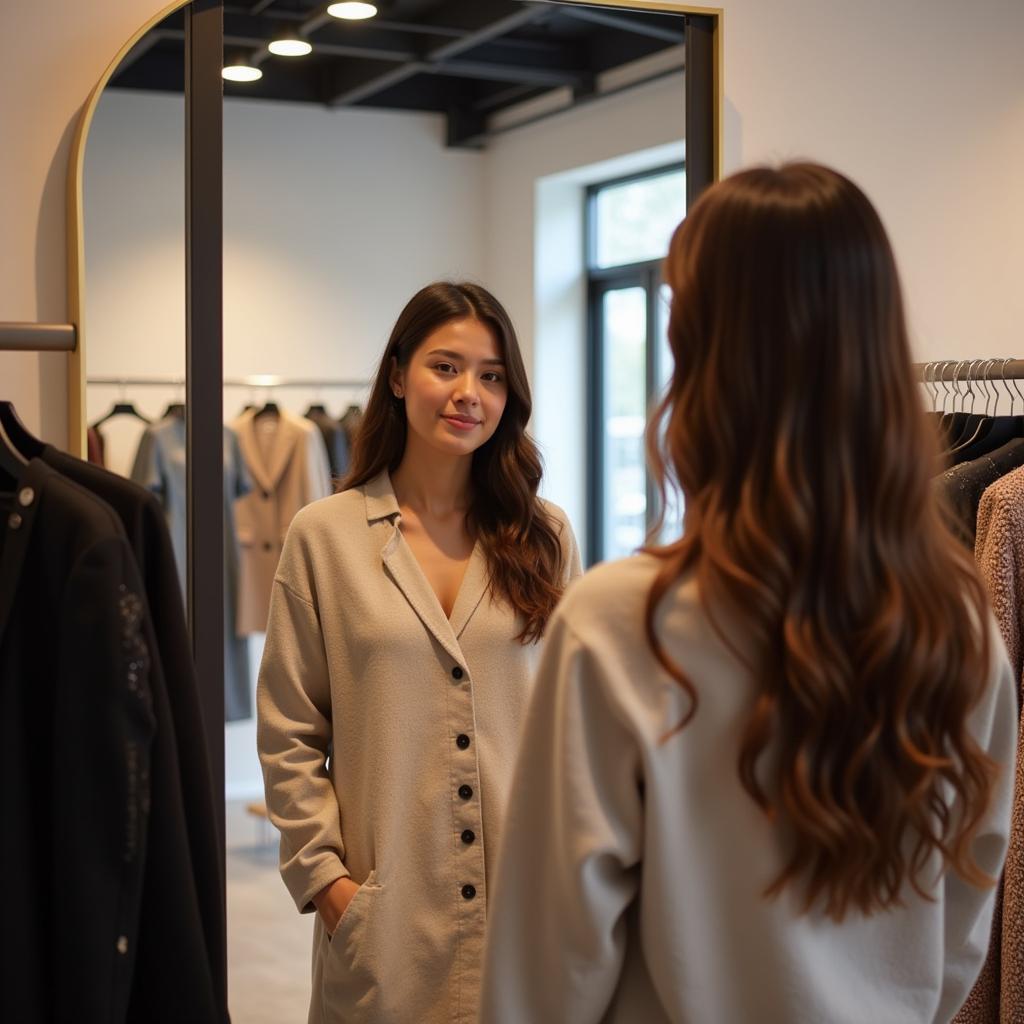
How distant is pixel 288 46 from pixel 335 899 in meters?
1.27

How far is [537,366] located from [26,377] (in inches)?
48.7

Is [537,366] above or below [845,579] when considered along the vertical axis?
above

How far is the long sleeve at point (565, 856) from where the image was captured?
94cm

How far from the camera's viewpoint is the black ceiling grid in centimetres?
201

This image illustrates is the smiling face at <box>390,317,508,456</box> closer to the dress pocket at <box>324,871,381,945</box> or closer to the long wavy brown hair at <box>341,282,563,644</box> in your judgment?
the long wavy brown hair at <box>341,282,563,644</box>

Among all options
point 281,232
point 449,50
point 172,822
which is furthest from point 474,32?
point 172,822

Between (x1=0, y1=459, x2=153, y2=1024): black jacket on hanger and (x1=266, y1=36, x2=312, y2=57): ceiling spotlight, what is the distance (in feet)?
3.71

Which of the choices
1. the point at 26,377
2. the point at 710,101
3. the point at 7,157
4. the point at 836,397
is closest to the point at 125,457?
the point at 26,377

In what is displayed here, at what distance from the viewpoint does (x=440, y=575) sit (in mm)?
1666

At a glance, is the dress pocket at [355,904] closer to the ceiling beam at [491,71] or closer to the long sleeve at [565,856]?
the long sleeve at [565,856]

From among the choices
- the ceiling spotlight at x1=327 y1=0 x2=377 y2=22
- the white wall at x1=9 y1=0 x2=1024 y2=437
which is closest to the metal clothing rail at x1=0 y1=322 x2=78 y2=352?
the ceiling spotlight at x1=327 y1=0 x2=377 y2=22

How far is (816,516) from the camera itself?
918mm

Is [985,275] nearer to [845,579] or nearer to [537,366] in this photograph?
[537,366]

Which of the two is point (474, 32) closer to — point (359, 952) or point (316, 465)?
point (316, 465)
